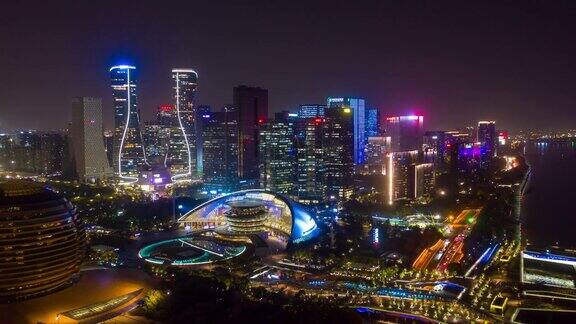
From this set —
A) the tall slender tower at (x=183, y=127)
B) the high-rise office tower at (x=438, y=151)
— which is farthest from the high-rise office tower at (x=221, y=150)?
the high-rise office tower at (x=438, y=151)

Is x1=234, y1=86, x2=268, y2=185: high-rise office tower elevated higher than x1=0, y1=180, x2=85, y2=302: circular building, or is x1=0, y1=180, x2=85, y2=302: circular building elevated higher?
x1=234, y1=86, x2=268, y2=185: high-rise office tower

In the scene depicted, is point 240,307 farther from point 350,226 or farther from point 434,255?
point 350,226

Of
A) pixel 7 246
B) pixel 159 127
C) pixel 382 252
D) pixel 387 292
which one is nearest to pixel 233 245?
pixel 382 252

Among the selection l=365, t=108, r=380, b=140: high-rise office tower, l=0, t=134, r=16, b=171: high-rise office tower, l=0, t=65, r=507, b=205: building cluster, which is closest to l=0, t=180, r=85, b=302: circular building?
l=0, t=65, r=507, b=205: building cluster

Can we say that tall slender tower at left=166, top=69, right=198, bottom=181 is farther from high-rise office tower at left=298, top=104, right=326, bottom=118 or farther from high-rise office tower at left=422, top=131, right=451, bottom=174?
high-rise office tower at left=422, top=131, right=451, bottom=174

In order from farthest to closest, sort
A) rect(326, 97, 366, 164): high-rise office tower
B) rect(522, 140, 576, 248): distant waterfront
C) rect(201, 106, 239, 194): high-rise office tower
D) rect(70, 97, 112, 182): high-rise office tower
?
rect(326, 97, 366, 164): high-rise office tower → rect(70, 97, 112, 182): high-rise office tower → rect(201, 106, 239, 194): high-rise office tower → rect(522, 140, 576, 248): distant waterfront

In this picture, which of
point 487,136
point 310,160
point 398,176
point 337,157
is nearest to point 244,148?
point 310,160

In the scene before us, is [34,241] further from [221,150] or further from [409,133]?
[409,133]
